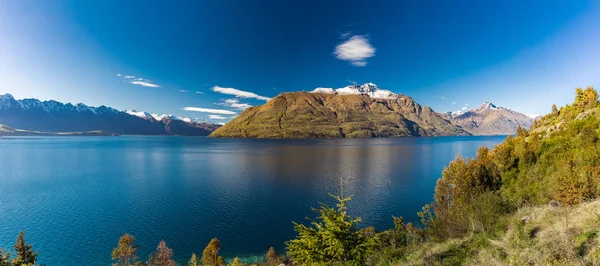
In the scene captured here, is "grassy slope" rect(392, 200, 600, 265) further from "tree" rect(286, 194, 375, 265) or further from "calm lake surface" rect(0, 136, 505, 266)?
"calm lake surface" rect(0, 136, 505, 266)

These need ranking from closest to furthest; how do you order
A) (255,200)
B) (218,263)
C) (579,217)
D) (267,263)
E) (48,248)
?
(579,217) < (218,263) < (267,263) < (48,248) < (255,200)

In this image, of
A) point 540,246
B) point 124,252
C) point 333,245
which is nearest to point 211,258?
point 124,252

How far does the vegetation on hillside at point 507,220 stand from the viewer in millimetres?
13766

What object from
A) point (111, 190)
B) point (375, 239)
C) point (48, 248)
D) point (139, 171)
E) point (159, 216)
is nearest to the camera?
Answer: point (375, 239)

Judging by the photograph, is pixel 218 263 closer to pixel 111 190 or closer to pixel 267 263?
pixel 267 263

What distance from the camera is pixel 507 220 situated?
21750 mm

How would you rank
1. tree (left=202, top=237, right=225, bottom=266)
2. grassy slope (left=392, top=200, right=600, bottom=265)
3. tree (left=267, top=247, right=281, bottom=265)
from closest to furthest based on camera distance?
grassy slope (left=392, top=200, right=600, bottom=265) → tree (left=202, top=237, right=225, bottom=266) → tree (left=267, top=247, right=281, bottom=265)

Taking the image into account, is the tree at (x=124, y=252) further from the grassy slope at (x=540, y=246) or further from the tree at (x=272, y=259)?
the grassy slope at (x=540, y=246)

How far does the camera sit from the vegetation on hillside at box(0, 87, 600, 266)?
13.8 m

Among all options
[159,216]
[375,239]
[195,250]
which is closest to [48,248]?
[159,216]

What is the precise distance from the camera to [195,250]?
49.9 m

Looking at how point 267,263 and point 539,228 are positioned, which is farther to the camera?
point 267,263

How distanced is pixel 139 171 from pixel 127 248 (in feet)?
312

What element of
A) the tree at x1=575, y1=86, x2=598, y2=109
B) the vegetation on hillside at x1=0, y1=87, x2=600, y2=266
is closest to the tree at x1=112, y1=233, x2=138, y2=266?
the vegetation on hillside at x1=0, y1=87, x2=600, y2=266
